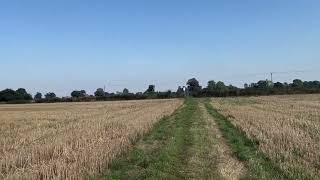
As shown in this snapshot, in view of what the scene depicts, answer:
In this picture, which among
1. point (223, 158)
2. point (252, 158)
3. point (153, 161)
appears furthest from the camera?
point (223, 158)

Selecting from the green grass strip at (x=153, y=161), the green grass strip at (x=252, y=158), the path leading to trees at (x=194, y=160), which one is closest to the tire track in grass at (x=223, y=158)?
the path leading to trees at (x=194, y=160)

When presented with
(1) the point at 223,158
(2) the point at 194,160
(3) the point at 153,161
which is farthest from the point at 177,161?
(1) the point at 223,158

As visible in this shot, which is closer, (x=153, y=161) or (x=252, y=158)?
(x=153, y=161)

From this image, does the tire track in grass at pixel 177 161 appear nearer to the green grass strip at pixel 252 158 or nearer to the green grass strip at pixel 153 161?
the green grass strip at pixel 153 161

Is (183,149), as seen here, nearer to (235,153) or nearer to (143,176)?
(235,153)

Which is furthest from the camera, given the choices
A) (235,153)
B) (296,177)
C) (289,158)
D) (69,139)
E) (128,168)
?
(69,139)

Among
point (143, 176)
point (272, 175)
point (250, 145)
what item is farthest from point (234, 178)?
point (250, 145)

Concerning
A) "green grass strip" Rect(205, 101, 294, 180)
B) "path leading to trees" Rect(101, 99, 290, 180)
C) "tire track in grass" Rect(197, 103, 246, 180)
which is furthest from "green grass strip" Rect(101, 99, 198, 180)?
"green grass strip" Rect(205, 101, 294, 180)

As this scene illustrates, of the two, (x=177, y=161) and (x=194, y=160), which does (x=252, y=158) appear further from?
(x=177, y=161)

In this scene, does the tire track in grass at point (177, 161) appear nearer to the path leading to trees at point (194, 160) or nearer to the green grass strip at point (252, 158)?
the path leading to trees at point (194, 160)

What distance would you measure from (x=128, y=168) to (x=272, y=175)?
13.2 ft

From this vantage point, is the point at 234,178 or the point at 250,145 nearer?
the point at 234,178

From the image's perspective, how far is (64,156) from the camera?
1543cm

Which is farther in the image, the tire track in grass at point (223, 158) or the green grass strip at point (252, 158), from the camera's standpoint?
the tire track in grass at point (223, 158)
